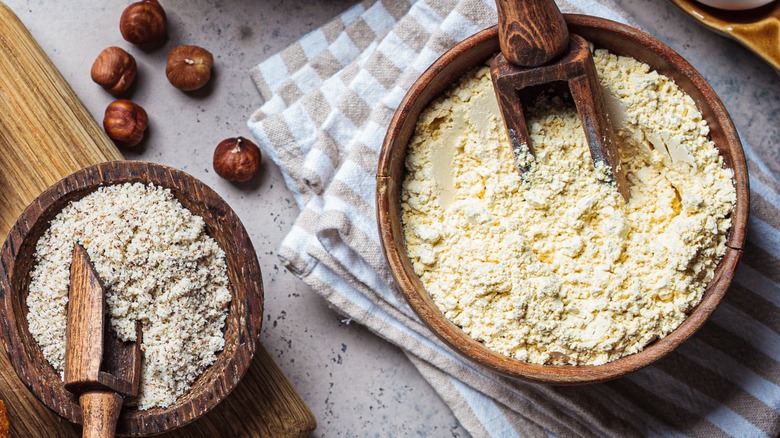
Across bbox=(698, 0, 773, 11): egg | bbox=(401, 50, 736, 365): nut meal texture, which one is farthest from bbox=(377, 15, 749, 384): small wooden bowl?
bbox=(698, 0, 773, 11): egg

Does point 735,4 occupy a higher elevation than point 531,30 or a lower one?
lower

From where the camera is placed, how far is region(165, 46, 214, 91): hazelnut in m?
1.72

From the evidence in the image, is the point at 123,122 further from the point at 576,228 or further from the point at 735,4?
the point at 735,4

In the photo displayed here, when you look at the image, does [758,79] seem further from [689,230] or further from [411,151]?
[411,151]

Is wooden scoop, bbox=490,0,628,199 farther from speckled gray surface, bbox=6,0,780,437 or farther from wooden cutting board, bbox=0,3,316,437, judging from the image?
wooden cutting board, bbox=0,3,316,437

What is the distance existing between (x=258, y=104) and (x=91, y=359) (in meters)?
0.68

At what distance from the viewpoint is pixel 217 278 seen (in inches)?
59.3

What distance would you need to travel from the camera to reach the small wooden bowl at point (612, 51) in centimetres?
135

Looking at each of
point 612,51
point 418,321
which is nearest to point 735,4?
point 612,51

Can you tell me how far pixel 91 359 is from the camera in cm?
137

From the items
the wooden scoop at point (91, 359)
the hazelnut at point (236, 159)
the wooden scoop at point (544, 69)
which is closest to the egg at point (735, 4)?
the wooden scoop at point (544, 69)

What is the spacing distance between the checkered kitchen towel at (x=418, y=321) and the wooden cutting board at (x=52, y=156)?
0.76 feet

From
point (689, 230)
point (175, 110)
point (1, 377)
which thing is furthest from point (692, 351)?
point (1, 377)

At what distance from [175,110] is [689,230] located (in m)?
1.09
